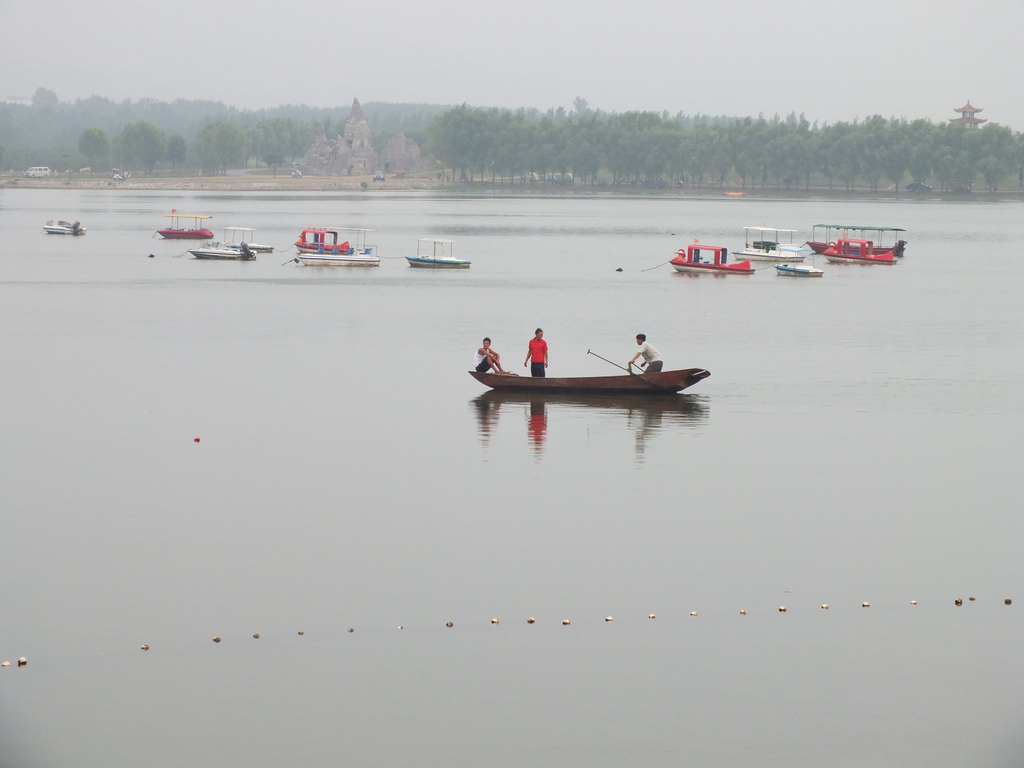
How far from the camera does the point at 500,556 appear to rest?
75.7 feet

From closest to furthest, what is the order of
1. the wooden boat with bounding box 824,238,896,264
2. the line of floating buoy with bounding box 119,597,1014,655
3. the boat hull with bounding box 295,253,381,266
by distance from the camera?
1. the line of floating buoy with bounding box 119,597,1014,655
2. the boat hull with bounding box 295,253,381,266
3. the wooden boat with bounding box 824,238,896,264

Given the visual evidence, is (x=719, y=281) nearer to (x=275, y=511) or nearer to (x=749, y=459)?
(x=749, y=459)

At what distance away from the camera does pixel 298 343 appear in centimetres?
5306

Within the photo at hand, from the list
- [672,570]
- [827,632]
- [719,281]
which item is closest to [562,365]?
[672,570]

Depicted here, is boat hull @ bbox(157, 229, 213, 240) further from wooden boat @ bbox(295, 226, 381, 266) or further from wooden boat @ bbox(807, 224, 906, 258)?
wooden boat @ bbox(807, 224, 906, 258)

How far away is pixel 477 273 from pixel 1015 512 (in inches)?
2612

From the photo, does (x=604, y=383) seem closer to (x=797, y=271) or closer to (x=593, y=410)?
(x=593, y=410)

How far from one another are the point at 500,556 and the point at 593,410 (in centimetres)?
1472

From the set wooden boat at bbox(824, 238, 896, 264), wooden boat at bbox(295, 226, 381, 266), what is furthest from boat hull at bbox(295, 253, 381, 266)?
wooden boat at bbox(824, 238, 896, 264)

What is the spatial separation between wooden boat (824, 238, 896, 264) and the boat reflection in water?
70283 mm

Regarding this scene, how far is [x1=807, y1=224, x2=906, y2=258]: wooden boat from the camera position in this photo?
108 metres

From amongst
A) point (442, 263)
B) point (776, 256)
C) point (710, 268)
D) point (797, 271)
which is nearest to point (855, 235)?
point (776, 256)

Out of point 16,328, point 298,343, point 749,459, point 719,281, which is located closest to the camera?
point 749,459

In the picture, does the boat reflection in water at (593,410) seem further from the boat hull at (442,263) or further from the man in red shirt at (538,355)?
the boat hull at (442,263)
